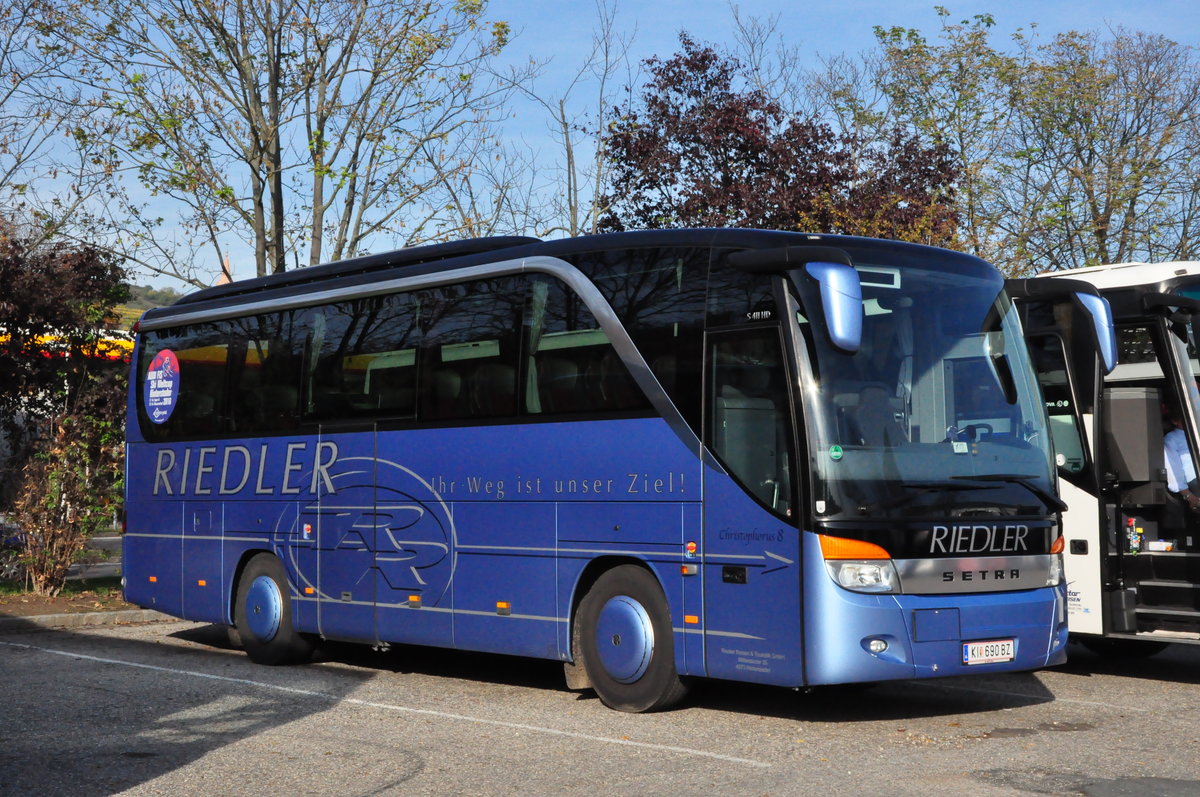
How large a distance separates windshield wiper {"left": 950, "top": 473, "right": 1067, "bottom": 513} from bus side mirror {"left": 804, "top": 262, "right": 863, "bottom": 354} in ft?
4.96

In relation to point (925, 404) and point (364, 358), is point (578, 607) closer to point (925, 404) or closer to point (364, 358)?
point (925, 404)

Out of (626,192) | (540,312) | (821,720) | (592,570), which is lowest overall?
(821,720)

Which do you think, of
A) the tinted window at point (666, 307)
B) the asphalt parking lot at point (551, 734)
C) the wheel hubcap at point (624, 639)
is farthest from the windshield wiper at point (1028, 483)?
the wheel hubcap at point (624, 639)

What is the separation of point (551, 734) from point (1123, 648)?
21.7 ft

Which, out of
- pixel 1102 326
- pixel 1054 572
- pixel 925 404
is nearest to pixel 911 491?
pixel 925 404

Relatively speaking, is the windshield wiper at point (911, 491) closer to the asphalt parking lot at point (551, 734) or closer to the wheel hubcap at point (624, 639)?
the asphalt parking lot at point (551, 734)

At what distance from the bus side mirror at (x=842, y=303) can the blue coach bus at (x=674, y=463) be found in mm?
15

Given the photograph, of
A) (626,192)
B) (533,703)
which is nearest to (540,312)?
(533,703)

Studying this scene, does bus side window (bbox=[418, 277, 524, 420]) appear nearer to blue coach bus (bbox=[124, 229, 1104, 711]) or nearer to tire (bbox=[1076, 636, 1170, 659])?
blue coach bus (bbox=[124, 229, 1104, 711])

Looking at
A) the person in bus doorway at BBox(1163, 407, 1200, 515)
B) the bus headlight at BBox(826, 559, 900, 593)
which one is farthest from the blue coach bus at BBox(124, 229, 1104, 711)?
the person in bus doorway at BBox(1163, 407, 1200, 515)

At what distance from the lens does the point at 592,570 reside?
10859 millimetres

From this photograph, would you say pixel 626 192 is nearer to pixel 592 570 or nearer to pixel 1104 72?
pixel 1104 72

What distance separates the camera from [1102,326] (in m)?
10.8

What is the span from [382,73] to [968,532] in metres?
14.0
